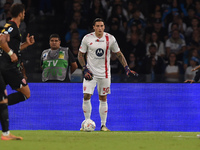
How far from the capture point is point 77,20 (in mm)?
14273

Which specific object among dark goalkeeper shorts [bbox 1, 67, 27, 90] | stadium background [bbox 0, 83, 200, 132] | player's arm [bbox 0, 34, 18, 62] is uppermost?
player's arm [bbox 0, 34, 18, 62]

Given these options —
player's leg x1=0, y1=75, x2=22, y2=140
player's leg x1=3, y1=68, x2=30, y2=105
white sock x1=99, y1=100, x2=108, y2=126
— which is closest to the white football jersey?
white sock x1=99, y1=100, x2=108, y2=126

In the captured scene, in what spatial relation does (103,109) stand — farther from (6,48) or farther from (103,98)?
(6,48)

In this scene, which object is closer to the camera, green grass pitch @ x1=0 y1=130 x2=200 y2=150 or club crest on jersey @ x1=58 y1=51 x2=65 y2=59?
green grass pitch @ x1=0 y1=130 x2=200 y2=150

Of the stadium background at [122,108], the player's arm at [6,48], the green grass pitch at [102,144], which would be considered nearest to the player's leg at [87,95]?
the stadium background at [122,108]

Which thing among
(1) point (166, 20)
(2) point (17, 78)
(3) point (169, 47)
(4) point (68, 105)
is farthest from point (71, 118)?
(1) point (166, 20)

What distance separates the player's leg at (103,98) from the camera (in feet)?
31.6

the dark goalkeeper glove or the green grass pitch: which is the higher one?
the dark goalkeeper glove

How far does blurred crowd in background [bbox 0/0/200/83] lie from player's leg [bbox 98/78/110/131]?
2.63 metres

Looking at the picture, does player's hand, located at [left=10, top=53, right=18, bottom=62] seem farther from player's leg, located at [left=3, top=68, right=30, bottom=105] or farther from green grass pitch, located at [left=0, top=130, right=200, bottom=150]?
green grass pitch, located at [left=0, top=130, right=200, bottom=150]

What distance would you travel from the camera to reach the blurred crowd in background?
12.9 meters

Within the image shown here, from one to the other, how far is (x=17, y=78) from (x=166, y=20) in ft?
26.4

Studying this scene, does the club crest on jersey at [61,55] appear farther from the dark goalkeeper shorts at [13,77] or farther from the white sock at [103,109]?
the dark goalkeeper shorts at [13,77]

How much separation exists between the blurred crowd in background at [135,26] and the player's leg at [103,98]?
263cm
